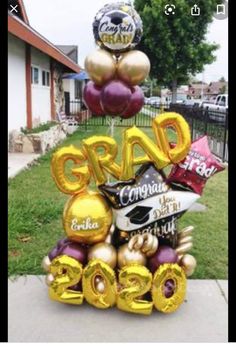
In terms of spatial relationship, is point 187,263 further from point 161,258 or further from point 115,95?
point 115,95

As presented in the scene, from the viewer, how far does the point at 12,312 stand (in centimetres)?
298

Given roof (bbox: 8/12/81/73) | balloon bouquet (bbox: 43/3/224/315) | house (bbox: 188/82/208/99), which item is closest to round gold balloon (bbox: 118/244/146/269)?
balloon bouquet (bbox: 43/3/224/315)

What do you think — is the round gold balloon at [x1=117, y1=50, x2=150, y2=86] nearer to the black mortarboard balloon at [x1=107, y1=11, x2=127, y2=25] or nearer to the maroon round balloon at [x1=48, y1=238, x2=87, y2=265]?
the black mortarboard balloon at [x1=107, y1=11, x2=127, y2=25]

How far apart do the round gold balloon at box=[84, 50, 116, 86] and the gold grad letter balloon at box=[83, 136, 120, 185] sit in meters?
0.45

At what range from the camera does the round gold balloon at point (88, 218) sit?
9.71 feet

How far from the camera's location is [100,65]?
299 centimetres

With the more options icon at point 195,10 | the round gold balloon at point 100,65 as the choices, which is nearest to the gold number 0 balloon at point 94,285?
the round gold balloon at point 100,65

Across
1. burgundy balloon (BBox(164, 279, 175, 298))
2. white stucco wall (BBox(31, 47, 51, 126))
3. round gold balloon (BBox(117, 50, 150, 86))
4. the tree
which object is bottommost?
burgundy balloon (BBox(164, 279, 175, 298))

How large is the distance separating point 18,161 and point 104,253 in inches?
224

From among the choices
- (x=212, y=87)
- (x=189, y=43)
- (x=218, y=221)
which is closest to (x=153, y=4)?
(x=189, y=43)

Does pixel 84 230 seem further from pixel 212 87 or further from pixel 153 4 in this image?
pixel 212 87

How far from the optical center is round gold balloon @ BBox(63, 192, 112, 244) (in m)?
2.96

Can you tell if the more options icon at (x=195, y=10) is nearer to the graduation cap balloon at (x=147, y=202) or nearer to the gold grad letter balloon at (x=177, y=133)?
the gold grad letter balloon at (x=177, y=133)

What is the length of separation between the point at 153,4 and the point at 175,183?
18494 millimetres
